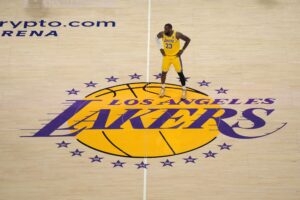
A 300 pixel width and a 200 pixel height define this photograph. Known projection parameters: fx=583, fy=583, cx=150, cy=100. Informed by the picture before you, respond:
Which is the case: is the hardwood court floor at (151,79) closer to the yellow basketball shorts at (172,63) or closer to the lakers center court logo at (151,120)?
the lakers center court logo at (151,120)

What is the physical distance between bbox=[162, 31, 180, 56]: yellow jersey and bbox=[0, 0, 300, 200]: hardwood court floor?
87 centimetres

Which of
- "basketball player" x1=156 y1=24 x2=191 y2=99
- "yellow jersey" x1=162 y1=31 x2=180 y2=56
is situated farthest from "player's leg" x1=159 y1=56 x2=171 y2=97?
"yellow jersey" x1=162 y1=31 x2=180 y2=56

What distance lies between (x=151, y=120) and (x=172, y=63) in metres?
1.33

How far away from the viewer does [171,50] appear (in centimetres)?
1220

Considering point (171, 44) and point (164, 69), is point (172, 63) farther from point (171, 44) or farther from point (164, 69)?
point (171, 44)

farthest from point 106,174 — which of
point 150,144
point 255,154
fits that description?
point 255,154

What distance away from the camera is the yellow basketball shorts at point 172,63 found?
12234 millimetres

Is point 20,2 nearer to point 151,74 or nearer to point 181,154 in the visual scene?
point 151,74

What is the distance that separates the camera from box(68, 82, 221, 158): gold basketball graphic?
37.3 ft

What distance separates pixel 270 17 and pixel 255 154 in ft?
15.0

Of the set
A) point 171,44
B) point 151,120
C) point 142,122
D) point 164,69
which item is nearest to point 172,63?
point 164,69

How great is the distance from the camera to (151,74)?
42.7 feet

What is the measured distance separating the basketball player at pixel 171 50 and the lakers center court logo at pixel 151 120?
451 mm

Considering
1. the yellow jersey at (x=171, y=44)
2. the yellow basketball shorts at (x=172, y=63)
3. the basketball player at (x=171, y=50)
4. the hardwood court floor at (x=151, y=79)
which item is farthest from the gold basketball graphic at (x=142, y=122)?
the yellow jersey at (x=171, y=44)
